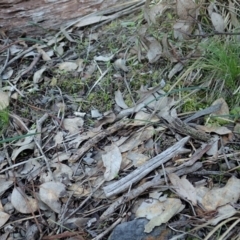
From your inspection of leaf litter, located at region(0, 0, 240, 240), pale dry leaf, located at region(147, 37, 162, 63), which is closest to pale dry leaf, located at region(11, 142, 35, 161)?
leaf litter, located at region(0, 0, 240, 240)

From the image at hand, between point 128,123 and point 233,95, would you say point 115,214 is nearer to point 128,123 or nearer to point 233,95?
point 128,123

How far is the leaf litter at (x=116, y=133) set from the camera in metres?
1.69

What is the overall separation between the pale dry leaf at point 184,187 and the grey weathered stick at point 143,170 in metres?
0.08

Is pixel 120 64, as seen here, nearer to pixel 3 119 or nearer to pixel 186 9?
pixel 186 9

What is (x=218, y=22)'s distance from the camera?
7.13 ft

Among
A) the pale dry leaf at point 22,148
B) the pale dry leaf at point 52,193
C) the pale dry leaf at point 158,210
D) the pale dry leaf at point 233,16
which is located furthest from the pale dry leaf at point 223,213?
the pale dry leaf at point 233,16

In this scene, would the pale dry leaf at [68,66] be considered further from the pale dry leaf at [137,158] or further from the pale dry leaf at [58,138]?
the pale dry leaf at [137,158]

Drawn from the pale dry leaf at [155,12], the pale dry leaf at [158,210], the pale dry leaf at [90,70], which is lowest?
the pale dry leaf at [158,210]

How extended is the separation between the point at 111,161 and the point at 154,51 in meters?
0.61

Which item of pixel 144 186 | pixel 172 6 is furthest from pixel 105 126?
pixel 172 6

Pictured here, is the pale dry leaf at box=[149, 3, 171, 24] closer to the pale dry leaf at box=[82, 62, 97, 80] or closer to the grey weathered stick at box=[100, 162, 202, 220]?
the pale dry leaf at box=[82, 62, 97, 80]

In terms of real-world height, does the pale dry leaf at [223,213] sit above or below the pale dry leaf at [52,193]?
below

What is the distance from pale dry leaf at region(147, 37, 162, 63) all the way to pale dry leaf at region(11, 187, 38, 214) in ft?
2.73

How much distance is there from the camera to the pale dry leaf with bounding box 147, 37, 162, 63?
2.18 meters
